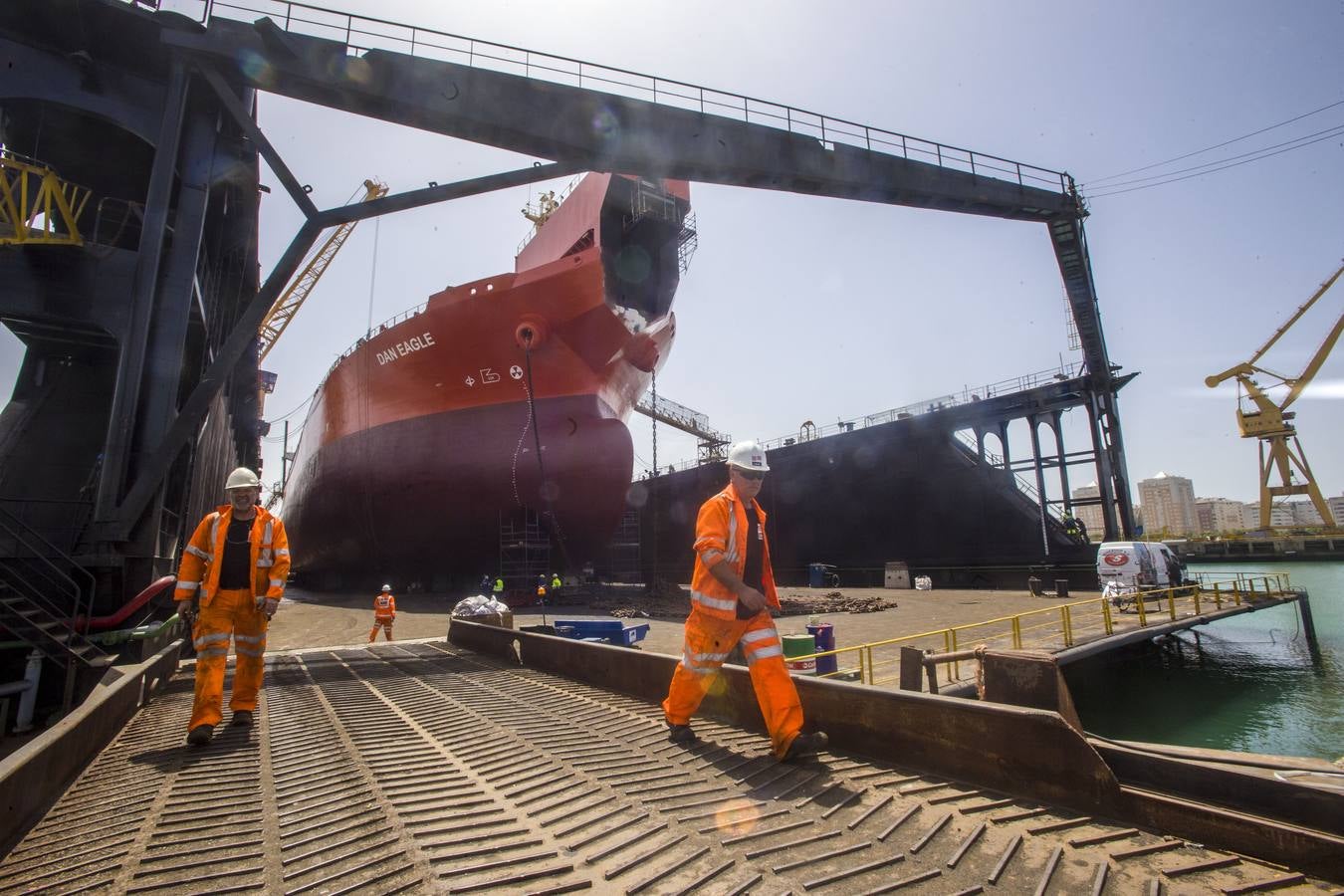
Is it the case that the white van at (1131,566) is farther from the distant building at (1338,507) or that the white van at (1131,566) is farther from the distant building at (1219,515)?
the distant building at (1338,507)

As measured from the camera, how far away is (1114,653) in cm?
1259

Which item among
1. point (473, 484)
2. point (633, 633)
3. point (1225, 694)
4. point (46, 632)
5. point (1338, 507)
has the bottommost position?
point (1225, 694)

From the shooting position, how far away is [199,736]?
334 centimetres

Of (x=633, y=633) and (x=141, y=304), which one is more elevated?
(x=141, y=304)

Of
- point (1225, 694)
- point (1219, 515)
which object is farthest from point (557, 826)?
point (1219, 515)

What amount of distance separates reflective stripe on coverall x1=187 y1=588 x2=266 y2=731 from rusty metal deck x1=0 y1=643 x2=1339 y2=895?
0.24 meters

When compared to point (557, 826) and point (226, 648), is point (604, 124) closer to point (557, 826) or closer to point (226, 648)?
point (226, 648)

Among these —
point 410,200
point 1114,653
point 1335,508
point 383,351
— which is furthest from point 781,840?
point 1335,508

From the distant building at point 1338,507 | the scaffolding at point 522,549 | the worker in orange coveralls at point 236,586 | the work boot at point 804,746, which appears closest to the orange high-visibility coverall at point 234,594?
the worker in orange coveralls at point 236,586

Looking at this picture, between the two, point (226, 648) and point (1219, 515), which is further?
point (1219, 515)

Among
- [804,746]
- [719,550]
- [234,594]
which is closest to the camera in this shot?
[804,746]

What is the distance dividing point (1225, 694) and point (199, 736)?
16.0m

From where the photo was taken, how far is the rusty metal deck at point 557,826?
186 cm

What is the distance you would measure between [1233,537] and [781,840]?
73.6 meters
